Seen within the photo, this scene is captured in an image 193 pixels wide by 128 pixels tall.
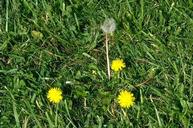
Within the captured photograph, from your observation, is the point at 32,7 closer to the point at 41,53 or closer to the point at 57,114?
the point at 41,53

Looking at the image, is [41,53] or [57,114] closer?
[57,114]

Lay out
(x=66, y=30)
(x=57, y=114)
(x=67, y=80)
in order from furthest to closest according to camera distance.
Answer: (x=66, y=30), (x=67, y=80), (x=57, y=114)

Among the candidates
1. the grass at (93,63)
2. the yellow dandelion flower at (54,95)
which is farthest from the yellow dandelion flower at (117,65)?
the yellow dandelion flower at (54,95)

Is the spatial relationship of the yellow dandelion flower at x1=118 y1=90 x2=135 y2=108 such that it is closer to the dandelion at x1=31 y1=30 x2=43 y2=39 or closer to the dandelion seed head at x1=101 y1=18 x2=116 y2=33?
the dandelion seed head at x1=101 y1=18 x2=116 y2=33

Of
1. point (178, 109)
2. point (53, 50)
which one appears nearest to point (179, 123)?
point (178, 109)

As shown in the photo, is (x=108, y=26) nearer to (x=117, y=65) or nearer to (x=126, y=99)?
(x=117, y=65)

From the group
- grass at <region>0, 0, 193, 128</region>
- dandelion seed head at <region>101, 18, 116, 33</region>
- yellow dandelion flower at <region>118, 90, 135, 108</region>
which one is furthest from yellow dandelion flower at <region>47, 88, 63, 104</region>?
dandelion seed head at <region>101, 18, 116, 33</region>

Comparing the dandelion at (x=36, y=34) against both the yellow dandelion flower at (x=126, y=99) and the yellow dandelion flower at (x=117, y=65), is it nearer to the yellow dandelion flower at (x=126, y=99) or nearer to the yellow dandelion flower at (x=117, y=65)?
the yellow dandelion flower at (x=117, y=65)
